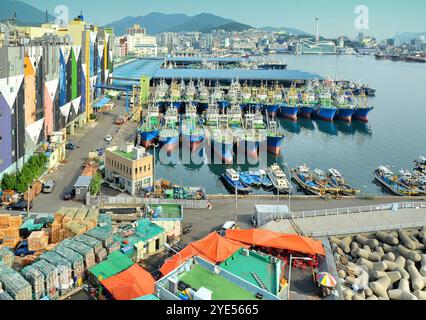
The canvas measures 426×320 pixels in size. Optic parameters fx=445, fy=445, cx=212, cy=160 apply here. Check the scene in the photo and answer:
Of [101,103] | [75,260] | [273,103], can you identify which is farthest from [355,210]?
[273,103]

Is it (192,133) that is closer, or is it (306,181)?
(306,181)

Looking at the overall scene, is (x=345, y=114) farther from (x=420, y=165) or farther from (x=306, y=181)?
(x=306, y=181)

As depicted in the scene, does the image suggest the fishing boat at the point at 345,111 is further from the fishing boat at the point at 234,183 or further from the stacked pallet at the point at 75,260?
the stacked pallet at the point at 75,260

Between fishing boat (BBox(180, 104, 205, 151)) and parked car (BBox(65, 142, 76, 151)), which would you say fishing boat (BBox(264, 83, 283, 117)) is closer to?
fishing boat (BBox(180, 104, 205, 151))

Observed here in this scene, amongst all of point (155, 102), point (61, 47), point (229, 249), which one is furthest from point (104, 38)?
point (229, 249)

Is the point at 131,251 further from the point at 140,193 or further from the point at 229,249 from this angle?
the point at 140,193

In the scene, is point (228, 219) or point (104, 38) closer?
point (228, 219)
